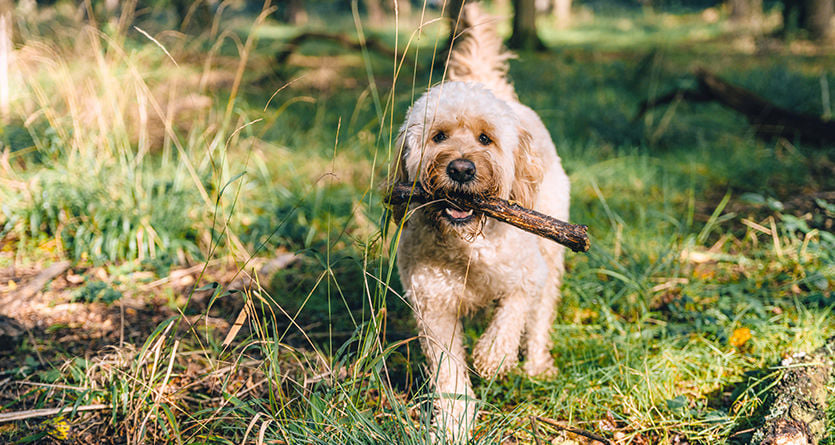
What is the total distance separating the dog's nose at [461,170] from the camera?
7.97ft

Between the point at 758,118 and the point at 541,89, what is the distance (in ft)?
11.5

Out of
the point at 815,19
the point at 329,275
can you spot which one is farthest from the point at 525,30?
the point at 329,275

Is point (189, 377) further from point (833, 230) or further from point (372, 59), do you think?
point (372, 59)

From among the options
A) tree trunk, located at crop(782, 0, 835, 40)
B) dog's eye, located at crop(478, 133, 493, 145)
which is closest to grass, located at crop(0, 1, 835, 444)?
dog's eye, located at crop(478, 133, 493, 145)

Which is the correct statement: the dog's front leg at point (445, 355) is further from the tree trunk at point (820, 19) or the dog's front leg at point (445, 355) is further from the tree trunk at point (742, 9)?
the tree trunk at point (742, 9)

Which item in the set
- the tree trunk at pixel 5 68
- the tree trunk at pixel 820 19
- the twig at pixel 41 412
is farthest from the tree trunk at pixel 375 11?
the twig at pixel 41 412

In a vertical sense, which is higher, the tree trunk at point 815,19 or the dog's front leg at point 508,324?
the tree trunk at point 815,19

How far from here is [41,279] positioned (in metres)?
3.84

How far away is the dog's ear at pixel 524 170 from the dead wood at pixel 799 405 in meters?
1.38

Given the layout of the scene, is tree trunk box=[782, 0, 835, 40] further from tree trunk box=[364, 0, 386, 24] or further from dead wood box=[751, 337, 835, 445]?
tree trunk box=[364, 0, 386, 24]

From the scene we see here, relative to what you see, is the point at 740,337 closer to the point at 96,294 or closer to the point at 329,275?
the point at 329,275

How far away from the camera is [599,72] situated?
1030 cm

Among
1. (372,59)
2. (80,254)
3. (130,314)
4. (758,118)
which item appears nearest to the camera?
(130,314)

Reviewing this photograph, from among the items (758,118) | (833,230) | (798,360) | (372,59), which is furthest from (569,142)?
(372,59)
